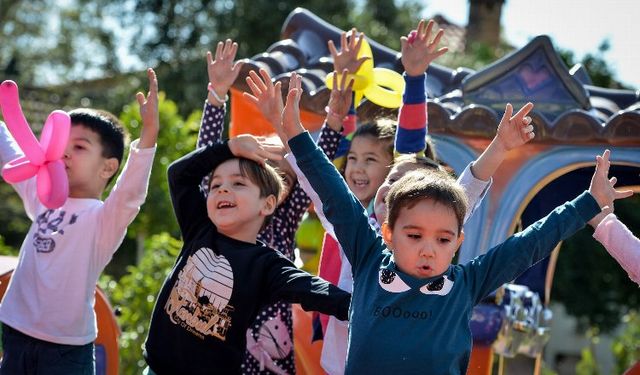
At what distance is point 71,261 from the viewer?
10.7 feet

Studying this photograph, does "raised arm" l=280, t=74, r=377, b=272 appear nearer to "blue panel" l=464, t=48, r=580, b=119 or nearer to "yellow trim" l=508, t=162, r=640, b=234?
"yellow trim" l=508, t=162, r=640, b=234

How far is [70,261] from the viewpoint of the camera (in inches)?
129

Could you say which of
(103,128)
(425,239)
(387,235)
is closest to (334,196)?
(387,235)

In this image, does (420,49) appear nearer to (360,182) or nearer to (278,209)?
(360,182)

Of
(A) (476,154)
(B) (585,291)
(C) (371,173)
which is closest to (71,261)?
(C) (371,173)

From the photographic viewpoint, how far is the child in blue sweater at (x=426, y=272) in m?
2.41

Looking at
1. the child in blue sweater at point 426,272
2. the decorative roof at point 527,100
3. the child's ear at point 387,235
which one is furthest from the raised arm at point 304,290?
the decorative roof at point 527,100

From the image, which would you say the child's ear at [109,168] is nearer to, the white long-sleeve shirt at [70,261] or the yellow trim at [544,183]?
the white long-sleeve shirt at [70,261]

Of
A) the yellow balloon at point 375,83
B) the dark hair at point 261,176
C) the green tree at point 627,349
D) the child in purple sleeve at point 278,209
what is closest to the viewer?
the dark hair at point 261,176

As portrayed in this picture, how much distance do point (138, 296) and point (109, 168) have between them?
9.03 ft

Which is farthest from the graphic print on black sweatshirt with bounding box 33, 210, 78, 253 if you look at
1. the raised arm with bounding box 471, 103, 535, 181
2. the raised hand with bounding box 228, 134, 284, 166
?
the raised arm with bounding box 471, 103, 535, 181

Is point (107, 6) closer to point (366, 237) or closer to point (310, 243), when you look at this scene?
point (310, 243)

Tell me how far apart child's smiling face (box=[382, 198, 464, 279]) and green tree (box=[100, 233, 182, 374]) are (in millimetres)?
3575

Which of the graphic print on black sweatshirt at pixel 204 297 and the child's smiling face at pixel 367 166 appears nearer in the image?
the graphic print on black sweatshirt at pixel 204 297
